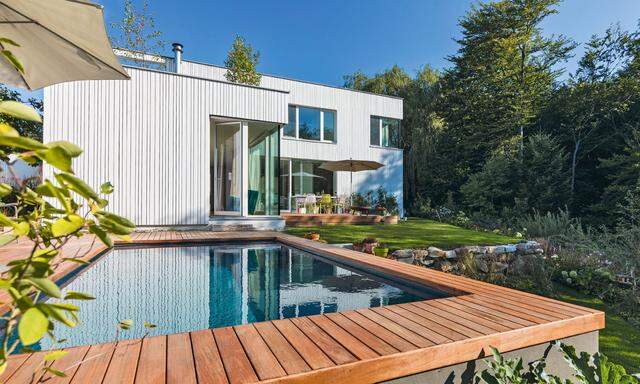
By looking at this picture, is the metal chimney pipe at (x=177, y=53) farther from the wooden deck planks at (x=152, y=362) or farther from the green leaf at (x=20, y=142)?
the green leaf at (x=20, y=142)

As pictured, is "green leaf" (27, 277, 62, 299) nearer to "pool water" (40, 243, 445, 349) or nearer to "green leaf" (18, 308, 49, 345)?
"green leaf" (18, 308, 49, 345)

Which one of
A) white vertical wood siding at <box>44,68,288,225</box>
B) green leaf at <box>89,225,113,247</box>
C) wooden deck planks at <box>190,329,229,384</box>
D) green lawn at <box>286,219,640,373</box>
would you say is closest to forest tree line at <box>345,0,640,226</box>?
green lawn at <box>286,219,640,373</box>

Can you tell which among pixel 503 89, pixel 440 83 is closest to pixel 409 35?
pixel 440 83

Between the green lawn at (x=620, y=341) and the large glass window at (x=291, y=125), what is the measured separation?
10662 millimetres

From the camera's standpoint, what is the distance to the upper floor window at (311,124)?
44.0 feet

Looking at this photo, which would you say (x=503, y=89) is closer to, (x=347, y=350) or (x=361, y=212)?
(x=361, y=212)

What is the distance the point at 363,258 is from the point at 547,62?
58.4 feet

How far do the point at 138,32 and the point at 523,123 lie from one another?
1778cm

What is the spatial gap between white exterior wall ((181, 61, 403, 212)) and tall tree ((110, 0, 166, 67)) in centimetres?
307

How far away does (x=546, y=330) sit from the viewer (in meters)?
2.08

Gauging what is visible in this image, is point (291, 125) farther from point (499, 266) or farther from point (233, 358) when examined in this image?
point (233, 358)

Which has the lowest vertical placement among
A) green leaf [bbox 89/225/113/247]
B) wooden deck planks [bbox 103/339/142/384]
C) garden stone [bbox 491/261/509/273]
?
garden stone [bbox 491/261/509/273]

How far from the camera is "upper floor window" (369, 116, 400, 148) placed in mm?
15227

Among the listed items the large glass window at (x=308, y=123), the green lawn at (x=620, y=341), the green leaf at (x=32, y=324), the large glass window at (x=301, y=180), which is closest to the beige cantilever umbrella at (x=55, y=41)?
the green leaf at (x=32, y=324)
